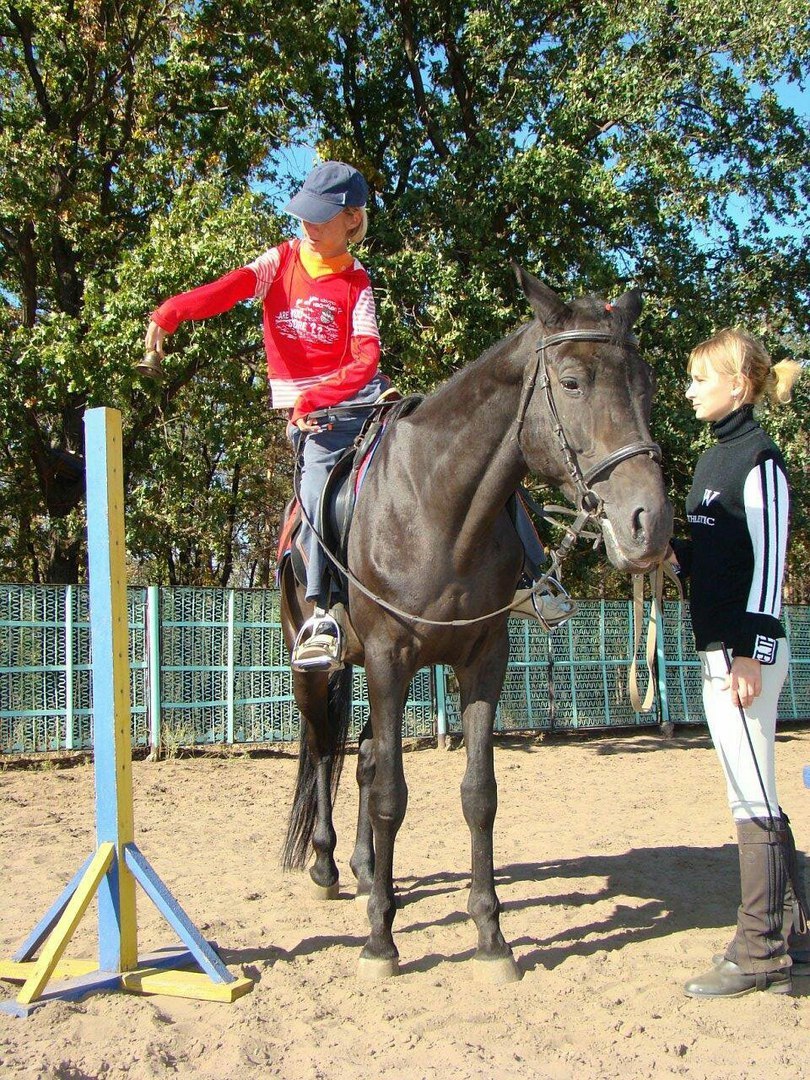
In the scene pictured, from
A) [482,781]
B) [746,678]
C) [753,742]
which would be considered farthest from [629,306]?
[482,781]

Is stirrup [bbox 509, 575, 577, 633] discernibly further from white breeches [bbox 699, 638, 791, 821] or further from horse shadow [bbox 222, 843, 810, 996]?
horse shadow [bbox 222, 843, 810, 996]

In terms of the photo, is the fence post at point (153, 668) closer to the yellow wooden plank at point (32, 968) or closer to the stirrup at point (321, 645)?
the stirrup at point (321, 645)

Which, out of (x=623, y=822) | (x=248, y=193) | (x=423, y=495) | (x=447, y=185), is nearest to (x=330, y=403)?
(x=423, y=495)

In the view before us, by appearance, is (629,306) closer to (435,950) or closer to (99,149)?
(435,950)

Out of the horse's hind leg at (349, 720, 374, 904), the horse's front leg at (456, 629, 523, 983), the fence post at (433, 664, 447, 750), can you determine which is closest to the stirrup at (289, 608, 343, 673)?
the horse's front leg at (456, 629, 523, 983)

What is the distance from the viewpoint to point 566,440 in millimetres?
3430

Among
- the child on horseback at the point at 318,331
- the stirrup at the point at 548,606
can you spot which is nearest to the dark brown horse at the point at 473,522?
the stirrup at the point at 548,606

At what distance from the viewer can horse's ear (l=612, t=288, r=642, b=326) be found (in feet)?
11.5

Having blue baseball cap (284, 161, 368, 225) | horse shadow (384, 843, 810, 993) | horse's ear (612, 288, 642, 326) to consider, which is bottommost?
horse shadow (384, 843, 810, 993)

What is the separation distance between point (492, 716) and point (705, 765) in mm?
7614

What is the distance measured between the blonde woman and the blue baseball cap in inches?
73.1

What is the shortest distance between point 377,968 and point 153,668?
7.56 metres

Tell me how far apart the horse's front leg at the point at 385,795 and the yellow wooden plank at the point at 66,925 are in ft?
3.59

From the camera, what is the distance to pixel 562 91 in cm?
1279
